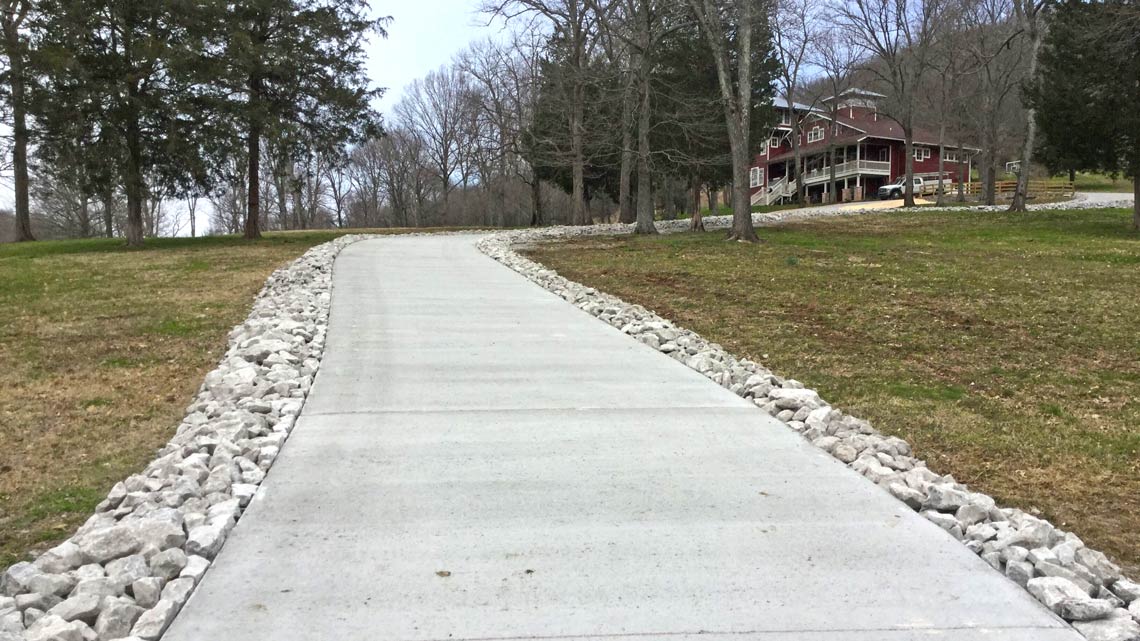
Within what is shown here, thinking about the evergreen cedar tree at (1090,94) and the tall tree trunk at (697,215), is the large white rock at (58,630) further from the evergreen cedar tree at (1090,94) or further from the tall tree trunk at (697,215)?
the tall tree trunk at (697,215)

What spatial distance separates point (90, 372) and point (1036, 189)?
49.0 metres

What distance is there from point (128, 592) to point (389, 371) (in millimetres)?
3486

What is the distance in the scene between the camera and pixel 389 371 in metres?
6.35

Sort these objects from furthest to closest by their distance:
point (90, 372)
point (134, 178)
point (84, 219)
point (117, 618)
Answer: point (84, 219)
point (134, 178)
point (90, 372)
point (117, 618)

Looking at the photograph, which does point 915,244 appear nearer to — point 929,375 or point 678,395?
point 929,375

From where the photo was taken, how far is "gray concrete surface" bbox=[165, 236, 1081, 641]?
279 cm

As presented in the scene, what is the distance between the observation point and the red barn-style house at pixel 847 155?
54.2 m

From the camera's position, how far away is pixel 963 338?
798cm

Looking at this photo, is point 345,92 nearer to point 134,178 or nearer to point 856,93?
point 134,178

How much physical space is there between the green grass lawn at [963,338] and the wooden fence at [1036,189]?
2680 centimetres

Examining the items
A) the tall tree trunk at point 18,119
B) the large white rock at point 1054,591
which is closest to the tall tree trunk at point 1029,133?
the large white rock at point 1054,591

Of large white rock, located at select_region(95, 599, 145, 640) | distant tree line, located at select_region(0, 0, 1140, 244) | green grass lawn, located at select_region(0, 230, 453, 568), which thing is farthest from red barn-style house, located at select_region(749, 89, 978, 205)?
large white rock, located at select_region(95, 599, 145, 640)

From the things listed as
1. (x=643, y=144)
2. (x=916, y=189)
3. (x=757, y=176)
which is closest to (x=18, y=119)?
(x=643, y=144)

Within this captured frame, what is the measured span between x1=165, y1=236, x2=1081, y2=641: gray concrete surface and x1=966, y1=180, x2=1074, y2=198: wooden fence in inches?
1657
